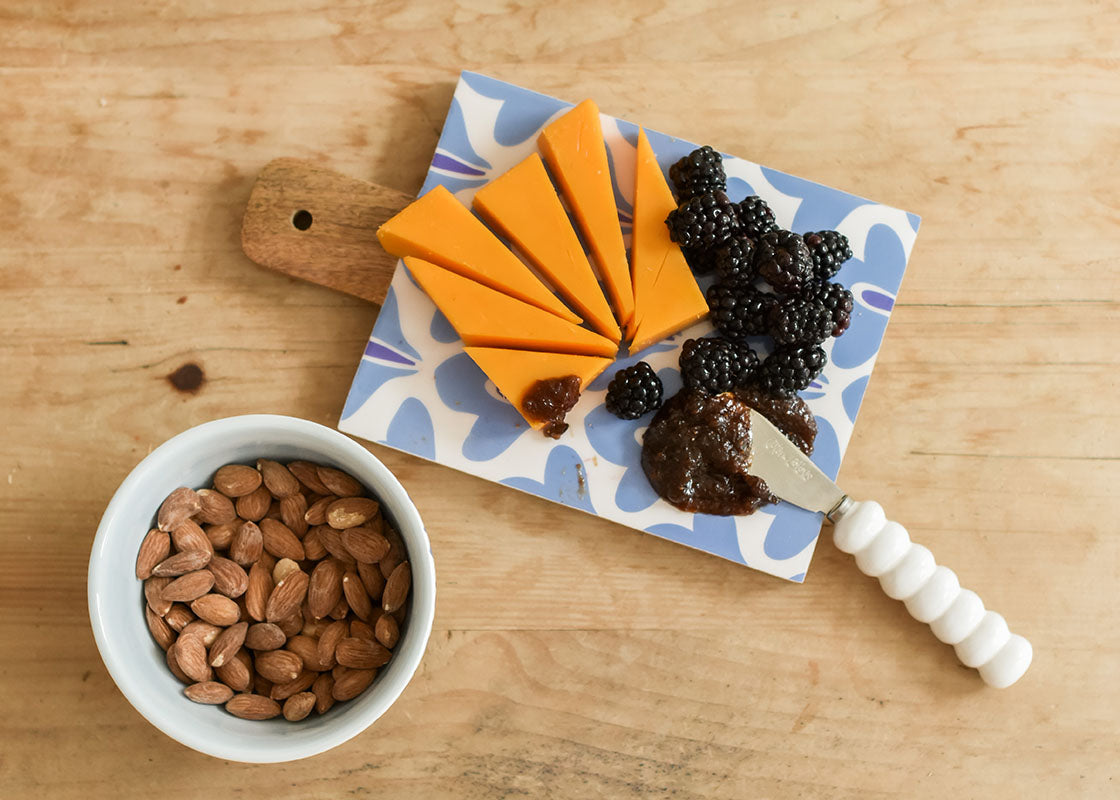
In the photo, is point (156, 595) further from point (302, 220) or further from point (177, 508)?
point (302, 220)

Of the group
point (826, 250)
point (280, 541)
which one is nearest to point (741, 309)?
point (826, 250)

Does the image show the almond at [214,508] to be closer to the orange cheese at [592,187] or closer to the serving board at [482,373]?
the serving board at [482,373]

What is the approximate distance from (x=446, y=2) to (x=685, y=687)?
1.15 meters

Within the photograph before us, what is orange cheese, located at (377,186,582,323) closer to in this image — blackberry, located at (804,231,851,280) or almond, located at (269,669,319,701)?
blackberry, located at (804,231,851,280)

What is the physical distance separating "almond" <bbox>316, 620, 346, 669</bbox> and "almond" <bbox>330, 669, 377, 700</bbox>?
0.03m

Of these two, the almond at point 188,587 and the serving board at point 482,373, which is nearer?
the almond at point 188,587

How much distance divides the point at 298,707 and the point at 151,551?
0.87 feet

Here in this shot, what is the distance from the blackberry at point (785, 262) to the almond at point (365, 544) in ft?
2.13

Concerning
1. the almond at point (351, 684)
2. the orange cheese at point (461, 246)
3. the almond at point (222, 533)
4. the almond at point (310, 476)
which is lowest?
the almond at point (351, 684)

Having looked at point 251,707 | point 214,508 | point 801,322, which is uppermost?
point 801,322

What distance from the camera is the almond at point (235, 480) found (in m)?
1.08

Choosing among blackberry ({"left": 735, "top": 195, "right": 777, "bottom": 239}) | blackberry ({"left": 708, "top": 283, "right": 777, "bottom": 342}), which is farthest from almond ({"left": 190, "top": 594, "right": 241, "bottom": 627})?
blackberry ({"left": 735, "top": 195, "right": 777, "bottom": 239})

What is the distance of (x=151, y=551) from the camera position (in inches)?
40.5

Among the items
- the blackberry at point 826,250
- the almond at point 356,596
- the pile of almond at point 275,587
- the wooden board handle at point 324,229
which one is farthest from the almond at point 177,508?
the blackberry at point 826,250
